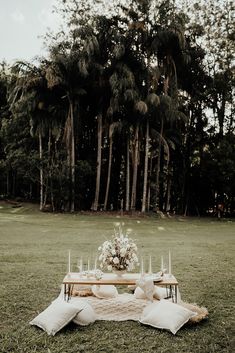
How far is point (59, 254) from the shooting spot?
13062 mm

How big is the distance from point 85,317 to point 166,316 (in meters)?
1.26

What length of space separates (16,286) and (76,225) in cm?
1259

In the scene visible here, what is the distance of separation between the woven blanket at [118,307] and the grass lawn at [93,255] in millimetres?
352

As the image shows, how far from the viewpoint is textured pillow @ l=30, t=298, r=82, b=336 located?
653cm

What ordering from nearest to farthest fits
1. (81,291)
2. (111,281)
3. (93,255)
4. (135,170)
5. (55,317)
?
(55,317) < (111,281) < (81,291) < (93,255) < (135,170)

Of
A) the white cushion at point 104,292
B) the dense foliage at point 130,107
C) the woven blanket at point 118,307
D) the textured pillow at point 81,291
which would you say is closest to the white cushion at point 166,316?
the woven blanket at point 118,307

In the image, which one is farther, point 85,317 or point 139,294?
point 139,294

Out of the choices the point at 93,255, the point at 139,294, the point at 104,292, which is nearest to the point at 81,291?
the point at 104,292

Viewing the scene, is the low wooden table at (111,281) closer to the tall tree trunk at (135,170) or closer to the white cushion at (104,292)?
the white cushion at (104,292)

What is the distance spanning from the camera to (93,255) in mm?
12758

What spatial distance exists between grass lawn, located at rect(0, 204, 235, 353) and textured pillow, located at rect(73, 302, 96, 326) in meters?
0.11

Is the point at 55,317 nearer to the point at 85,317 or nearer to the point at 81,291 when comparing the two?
the point at 85,317

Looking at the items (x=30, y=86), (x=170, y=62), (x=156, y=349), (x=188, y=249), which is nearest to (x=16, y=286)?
(x=156, y=349)

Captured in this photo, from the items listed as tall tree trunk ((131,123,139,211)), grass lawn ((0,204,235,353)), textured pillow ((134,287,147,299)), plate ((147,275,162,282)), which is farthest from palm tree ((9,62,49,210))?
plate ((147,275,162,282))
